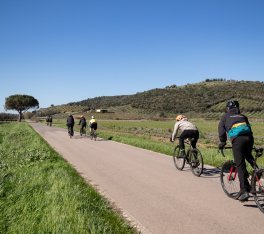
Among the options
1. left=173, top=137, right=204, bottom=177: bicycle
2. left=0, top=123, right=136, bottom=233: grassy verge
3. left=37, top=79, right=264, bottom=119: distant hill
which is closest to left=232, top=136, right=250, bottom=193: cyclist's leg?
left=0, top=123, right=136, bottom=233: grassy verge

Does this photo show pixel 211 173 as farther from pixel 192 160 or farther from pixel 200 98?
pixel 200 98

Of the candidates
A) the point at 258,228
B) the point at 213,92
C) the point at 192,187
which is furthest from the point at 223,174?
the point at 213,92

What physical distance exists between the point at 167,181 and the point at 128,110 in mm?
125169

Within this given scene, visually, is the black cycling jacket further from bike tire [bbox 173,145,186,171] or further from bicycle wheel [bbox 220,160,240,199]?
bike tire [bbox 173,145,186,171]

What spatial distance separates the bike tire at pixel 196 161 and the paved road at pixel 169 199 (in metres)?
0.22

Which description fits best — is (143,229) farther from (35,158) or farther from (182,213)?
(35,158)

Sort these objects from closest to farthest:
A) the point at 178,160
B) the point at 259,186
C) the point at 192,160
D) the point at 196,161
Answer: the point at 259,186 < the point at 196,161 < the point at 192,160 < the point at 178,160

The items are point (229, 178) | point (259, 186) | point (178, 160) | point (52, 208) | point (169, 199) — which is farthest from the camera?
point (178, 160)

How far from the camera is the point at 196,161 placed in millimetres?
11266

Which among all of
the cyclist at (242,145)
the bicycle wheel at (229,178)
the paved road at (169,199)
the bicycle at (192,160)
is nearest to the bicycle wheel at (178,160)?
the bicycle at (192,160)

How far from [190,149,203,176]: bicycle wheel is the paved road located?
0.22 metres

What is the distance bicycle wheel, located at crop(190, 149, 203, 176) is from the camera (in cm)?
1098

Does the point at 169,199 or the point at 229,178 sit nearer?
the point at 169,199

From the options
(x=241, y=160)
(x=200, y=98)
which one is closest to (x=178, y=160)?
(x=241, y=160)
